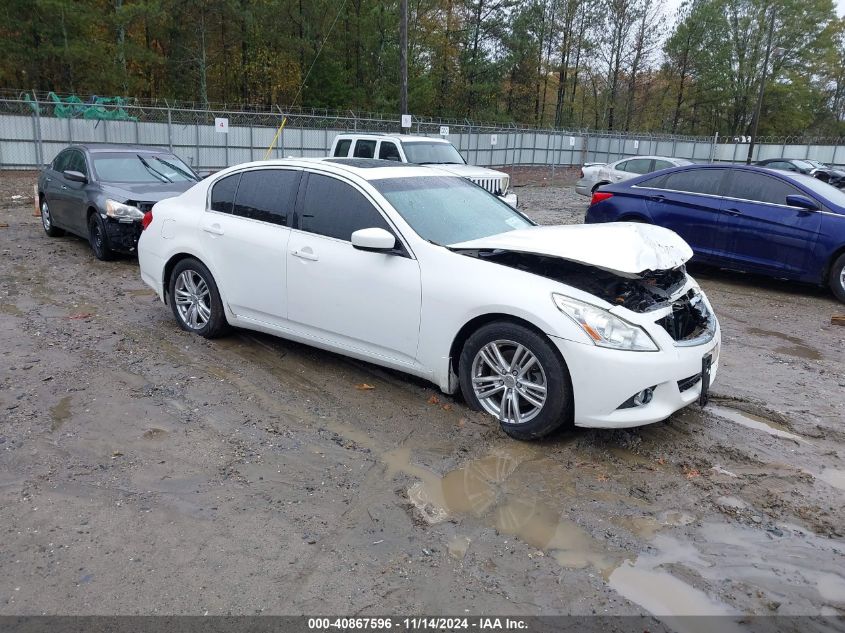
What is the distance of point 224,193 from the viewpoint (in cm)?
602

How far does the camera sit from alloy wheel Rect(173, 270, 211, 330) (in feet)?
20.4

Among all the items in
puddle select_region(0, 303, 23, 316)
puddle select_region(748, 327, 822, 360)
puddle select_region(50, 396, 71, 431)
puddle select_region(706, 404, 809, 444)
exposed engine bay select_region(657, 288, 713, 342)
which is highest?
exposed engine bay select_region(657, 288, 713, 342)

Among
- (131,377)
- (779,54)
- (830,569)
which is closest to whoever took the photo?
(830,569)

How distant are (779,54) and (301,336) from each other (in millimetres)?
62701

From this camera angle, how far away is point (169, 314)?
23.6 feet

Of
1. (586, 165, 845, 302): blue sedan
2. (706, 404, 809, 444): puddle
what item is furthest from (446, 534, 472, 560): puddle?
(586, 165, 845, 302): blue sedan

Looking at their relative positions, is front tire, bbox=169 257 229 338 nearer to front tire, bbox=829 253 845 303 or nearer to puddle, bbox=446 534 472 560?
puddle, bbox=446 534 472 560

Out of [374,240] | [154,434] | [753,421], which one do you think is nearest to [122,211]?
[154,434]

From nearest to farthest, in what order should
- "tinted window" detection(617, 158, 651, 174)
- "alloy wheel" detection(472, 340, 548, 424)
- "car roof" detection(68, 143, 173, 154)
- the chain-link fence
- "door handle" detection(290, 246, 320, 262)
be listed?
"alloy wheel" detection(472, 340, 548, 424), "door handle" detection(290, 246, 320, 262), "car roof" detection(68, 143, 173, 154), "tinted window" detection(617, 158, 651, 174), the chain-link fence

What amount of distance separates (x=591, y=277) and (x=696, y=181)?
601 cm

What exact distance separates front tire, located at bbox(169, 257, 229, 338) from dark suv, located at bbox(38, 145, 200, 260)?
3459mm

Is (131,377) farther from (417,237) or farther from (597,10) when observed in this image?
(597,10)

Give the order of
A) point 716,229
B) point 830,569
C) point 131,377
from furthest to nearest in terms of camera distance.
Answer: point 716,229
point 131,377
point 830,569

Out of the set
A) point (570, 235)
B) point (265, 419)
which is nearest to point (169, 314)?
point (265, 419)
